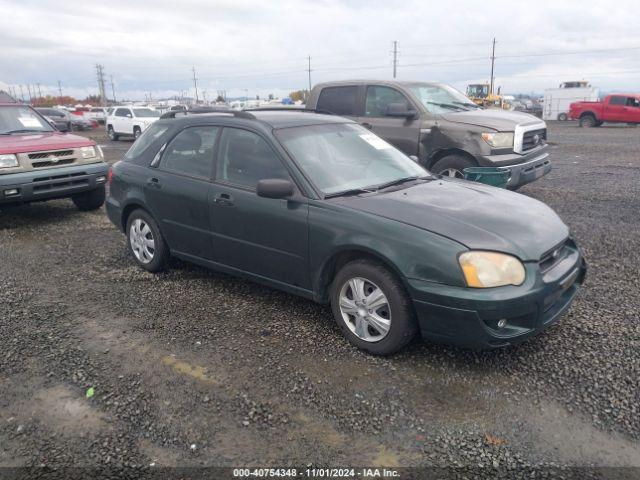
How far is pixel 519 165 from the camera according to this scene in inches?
289

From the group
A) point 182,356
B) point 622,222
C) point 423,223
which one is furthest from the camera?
point 622,222

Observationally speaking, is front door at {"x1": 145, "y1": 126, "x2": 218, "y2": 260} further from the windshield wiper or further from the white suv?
the white suv

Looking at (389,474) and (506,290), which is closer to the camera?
(389,474)

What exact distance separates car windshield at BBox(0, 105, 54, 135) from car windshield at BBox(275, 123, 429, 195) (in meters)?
5.82

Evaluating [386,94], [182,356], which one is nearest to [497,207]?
[182,356]

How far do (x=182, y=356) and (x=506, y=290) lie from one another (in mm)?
2225

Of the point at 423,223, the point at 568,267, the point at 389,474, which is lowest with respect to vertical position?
the point at 389,474

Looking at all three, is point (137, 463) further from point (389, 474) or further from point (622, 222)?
point (622, 222)

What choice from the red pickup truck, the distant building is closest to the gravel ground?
the distant building

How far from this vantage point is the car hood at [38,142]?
706 centimetres

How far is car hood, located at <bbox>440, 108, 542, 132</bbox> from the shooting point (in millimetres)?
7410

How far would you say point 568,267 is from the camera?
354 cm

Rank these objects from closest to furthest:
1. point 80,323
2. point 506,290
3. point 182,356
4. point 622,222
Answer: point 506,290 < point 182,356 < point 80,323 < point 622,222

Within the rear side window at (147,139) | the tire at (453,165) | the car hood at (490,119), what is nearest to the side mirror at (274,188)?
the rear side window at (147,139)
